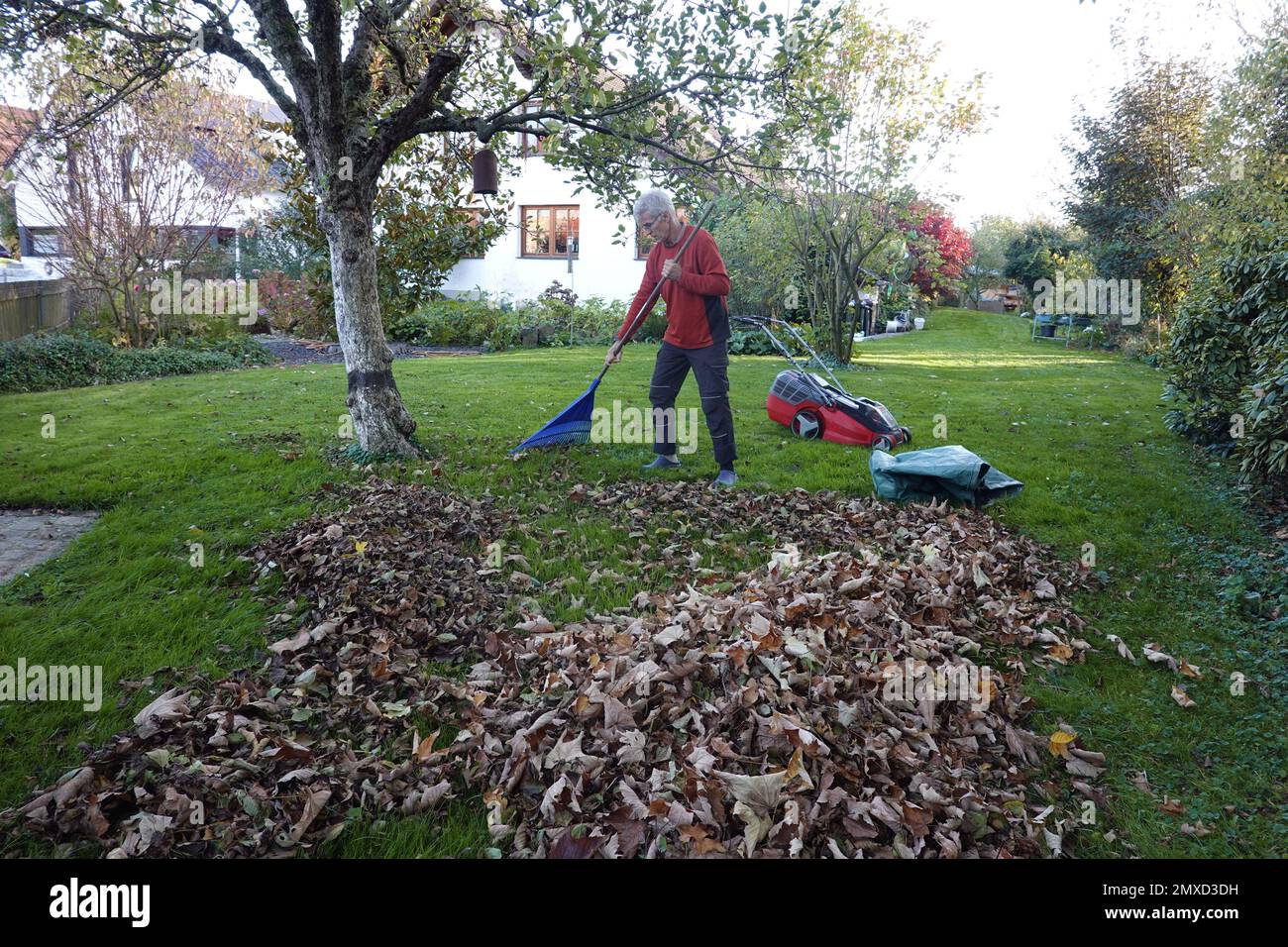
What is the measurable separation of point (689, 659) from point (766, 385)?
8985 mm

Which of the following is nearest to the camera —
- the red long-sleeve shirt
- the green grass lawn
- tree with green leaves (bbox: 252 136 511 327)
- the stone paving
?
the green grass lawn

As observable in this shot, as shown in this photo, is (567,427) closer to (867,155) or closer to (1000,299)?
(867,155)

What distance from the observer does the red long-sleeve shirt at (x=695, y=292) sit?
584 cm

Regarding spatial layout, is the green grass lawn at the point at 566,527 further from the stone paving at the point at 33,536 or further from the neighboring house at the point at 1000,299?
the neighboring house at the point at 1000,299

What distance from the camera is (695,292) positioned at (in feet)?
19.2

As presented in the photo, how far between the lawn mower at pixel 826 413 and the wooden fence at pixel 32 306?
A: 1231 centimetres

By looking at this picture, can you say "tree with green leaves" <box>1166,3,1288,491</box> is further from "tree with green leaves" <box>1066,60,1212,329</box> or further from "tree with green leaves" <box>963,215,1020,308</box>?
"tree with green leaves" <box>963,215,1020,308</box>

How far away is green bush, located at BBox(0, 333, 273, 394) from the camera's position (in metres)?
11.0

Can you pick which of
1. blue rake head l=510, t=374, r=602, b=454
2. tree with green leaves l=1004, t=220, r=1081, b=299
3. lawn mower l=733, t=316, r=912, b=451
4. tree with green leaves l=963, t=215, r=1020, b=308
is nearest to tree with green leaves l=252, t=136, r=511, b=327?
blue rake head l=510, t=374, r=602, b=454

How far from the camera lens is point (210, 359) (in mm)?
13289

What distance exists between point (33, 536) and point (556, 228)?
19.2m

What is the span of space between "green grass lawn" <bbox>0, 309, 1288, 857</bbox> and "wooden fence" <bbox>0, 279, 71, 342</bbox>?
3.19 m

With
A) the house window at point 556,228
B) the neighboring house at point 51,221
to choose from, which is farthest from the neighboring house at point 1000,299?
the neighboring house at point 51,221
